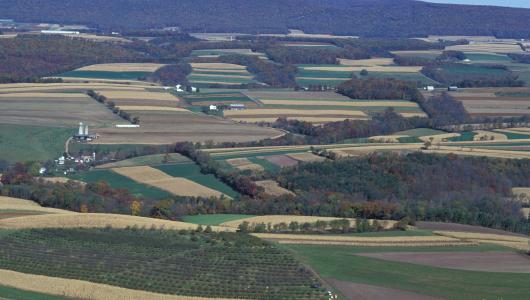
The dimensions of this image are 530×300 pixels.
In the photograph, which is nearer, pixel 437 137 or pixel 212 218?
pixel 212 218

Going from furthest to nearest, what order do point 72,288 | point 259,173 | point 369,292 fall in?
point 259,173, point 369,292, point 72,288

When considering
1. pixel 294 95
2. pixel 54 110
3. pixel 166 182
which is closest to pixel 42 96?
pixel 54 110

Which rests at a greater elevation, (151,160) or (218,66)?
(151,160)

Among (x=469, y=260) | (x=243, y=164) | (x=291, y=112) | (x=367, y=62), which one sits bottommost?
(x=367, y=62)

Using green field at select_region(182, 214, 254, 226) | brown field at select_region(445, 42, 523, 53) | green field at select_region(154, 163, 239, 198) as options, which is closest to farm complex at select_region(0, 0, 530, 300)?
green field at select_region(182, 214, 254, 226)

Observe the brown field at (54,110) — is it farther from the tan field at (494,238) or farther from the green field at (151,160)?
the tan field at (494,238)

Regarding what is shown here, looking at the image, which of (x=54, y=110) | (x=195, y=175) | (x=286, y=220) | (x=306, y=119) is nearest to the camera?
(x=286, y=220)

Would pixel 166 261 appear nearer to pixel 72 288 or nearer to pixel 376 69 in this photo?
pixel 72 288
